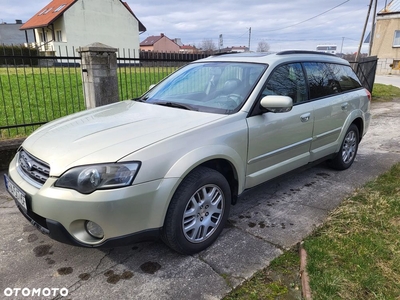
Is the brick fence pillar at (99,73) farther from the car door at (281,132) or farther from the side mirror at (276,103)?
the side mirror at (276,103)

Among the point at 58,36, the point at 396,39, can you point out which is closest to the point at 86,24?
the point at 58,36

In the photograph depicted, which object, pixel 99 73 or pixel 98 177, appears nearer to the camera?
pixel 98 177

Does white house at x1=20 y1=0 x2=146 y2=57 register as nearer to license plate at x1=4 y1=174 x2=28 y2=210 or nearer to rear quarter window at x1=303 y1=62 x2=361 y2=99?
rear quarter window at x1=303 y1=62 x2=361 y2=99

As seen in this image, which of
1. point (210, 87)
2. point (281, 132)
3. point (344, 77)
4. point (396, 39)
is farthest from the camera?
point (396, 39)

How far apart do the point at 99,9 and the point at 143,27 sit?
7.13 m

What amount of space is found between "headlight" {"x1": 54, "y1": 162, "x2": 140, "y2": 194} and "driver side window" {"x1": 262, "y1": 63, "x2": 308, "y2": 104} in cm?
165

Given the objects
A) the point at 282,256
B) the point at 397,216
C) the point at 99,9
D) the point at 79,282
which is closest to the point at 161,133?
the point at 79,282

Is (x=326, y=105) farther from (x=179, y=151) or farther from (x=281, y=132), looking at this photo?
(x=179, y=151)

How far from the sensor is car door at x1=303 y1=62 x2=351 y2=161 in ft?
12.7

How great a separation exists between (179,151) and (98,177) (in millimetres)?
614

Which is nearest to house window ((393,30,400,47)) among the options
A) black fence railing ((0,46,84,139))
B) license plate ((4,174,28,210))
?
black fence railing ((0,46,84,139))

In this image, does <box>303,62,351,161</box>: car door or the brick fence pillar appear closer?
<box>303,62,351,161</box>: car door

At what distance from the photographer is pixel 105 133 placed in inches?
101

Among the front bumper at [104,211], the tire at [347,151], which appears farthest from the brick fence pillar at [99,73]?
the tire at [347,151]
